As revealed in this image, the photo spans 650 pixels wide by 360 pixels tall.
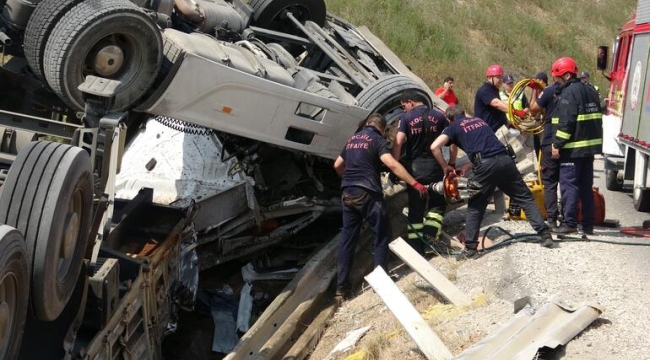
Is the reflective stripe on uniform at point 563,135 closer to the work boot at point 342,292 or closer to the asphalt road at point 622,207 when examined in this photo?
the asphalt road at point 622,207

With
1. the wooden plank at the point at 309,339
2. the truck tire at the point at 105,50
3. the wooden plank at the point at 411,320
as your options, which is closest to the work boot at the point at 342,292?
the wooden plank at the point at 309,339

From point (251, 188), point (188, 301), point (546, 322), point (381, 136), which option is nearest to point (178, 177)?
point (251, 188)

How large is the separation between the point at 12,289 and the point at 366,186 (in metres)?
3.76

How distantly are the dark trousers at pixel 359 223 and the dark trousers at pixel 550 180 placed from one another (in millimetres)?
1752

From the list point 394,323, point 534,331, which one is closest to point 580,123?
point 394,323

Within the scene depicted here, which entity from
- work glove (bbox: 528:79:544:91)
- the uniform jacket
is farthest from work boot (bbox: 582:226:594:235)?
work glove (bbox: 528:79:544:91)

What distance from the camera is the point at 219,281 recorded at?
332 inches

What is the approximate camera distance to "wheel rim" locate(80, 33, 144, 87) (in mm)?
5934

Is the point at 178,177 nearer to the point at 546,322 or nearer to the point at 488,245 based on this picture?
the point at 488,245

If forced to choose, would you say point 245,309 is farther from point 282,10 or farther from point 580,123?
point 580,123

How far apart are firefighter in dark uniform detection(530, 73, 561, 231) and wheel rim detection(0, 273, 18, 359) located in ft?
17.6

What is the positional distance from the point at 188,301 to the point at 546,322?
2.96 metres

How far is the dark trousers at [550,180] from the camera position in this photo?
319 inches

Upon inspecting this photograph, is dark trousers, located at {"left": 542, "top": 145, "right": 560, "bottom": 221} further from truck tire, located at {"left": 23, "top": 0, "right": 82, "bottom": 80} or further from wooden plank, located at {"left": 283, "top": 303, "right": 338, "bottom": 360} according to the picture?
truck tire, located at {"left": 23, "top": 0, "right": 82, "bottom": 80}
